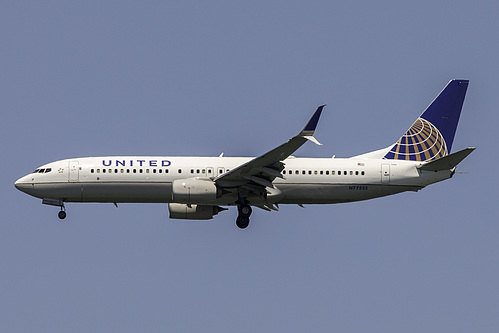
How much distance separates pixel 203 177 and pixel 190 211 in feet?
8.88

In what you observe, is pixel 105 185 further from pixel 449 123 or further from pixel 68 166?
pixel 449 123

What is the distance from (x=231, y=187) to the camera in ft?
162

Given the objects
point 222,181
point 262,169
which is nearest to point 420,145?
point 262,169

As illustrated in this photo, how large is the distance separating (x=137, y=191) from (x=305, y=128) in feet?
34.2

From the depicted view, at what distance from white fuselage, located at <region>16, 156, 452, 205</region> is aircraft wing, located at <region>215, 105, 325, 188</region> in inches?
39.2

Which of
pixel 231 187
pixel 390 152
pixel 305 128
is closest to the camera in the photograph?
pixel 305 128

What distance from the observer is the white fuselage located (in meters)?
49.8

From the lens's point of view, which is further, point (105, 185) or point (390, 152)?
point (390, 152)

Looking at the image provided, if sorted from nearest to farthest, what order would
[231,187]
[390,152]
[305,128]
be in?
[305,128] → [231,187] → [390,152]

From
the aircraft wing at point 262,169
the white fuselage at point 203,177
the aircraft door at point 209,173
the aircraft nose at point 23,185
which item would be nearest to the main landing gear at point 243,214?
the white fuselage at point 203,177

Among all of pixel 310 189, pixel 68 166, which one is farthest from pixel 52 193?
pixel 310 189

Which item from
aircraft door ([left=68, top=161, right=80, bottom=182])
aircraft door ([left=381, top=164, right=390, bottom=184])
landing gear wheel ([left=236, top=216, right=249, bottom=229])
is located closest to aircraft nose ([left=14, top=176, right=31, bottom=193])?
aircraft door ([left=68, top=161, right=80, bottom=182])

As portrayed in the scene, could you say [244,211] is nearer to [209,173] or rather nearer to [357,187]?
[209,173]

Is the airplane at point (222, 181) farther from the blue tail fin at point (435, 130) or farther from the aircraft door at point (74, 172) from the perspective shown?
the blue tail fin at point (435, 130)
